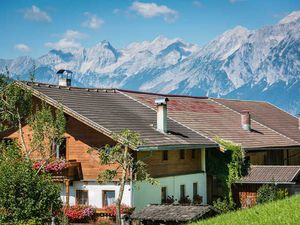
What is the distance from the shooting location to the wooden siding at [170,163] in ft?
115

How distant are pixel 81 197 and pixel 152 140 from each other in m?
4.92

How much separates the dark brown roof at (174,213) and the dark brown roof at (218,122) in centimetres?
1378

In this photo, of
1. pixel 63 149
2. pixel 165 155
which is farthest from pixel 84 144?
pixel 165 155

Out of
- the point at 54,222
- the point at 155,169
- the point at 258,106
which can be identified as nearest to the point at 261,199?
the point at 155,169

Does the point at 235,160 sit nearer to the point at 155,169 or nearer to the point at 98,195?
the point at 155,169

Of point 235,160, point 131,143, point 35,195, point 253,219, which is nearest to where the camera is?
point 253,219

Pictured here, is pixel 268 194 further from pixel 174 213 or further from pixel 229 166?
pixel 174 213

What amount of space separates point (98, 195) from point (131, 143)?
408 centimetres

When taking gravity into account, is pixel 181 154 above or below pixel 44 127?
below

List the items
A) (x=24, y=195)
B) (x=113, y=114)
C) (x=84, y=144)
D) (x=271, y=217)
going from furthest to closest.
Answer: (x=113, y=114), (x=84, y=144), (x=24, y=195), (x=271, y=217)

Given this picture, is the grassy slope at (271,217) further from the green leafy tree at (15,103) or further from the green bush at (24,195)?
the green leafy tree at (15,103)

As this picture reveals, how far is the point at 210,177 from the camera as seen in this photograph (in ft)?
134

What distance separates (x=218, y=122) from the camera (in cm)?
4628

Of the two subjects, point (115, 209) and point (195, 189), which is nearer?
point (115, 209)
